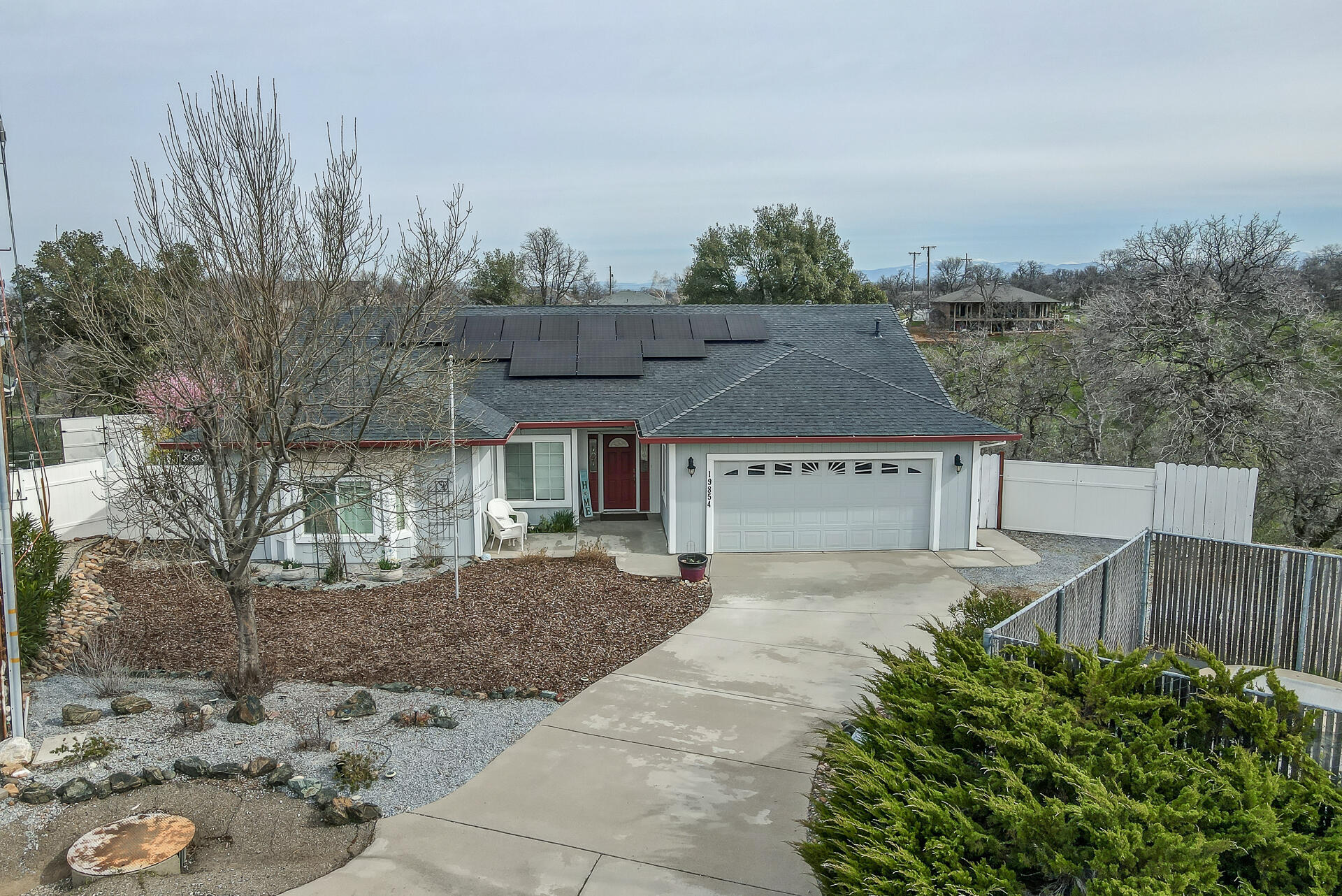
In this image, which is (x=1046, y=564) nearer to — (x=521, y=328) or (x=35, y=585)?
(x=521, y=328)

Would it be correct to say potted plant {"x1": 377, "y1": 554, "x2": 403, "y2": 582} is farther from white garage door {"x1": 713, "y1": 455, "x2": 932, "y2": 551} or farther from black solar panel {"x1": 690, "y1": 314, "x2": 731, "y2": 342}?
black solar panel {"x1": 690, "y1": 314, "x2": 731, "y2": 342}

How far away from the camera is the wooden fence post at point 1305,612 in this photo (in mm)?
9062

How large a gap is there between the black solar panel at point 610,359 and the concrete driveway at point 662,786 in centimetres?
819

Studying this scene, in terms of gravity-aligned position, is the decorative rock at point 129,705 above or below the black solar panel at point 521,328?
below

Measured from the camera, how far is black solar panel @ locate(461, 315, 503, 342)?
1966cm

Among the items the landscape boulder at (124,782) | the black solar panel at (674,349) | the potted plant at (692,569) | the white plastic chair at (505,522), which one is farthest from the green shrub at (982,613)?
the black solar panel at (674,349)

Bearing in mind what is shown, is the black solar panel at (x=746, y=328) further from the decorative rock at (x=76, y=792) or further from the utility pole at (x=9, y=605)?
the decorative rock at (x=76, y=792)

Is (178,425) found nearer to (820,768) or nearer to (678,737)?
(678,737)

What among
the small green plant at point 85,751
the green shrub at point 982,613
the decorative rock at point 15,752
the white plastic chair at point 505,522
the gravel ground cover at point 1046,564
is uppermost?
the green shrub at point 982,613

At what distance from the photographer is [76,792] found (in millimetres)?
6633

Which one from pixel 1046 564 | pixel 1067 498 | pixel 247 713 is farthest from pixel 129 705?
pixel 1067 498

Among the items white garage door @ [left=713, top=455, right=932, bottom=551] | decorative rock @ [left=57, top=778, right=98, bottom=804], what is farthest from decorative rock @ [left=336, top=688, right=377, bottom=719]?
white garage door @ [left=713, top=455, right=932, bottom=551]

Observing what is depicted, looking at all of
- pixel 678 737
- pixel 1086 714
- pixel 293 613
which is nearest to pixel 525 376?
pixel 293 613

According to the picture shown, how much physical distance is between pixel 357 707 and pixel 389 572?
18.4ft
